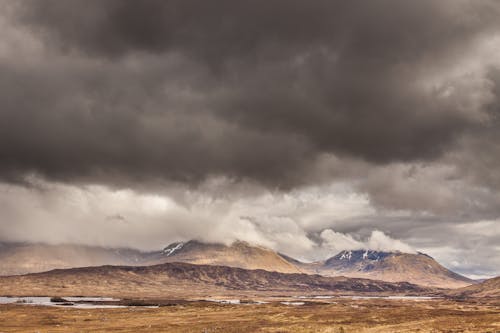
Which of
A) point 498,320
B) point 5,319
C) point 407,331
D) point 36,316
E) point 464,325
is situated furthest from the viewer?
point 36,316

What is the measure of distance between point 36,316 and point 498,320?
136 metres

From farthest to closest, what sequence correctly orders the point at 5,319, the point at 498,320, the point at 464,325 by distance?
the point at 5,319 < the point at 498,320 < the point at 464,325

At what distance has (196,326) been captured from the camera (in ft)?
377

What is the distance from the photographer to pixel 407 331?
95.9m

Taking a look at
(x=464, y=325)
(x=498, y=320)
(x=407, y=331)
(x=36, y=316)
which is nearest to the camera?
(x=407, y=331)

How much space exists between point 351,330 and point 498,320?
37704mm

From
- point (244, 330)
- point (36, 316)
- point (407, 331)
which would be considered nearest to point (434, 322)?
point (407, 331)

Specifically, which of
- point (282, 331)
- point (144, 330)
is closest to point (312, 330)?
point (282, 331)

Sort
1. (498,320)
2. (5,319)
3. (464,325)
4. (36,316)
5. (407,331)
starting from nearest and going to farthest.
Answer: (407,331) → (464,325) → (498,320) → (5,319) → (36,316)

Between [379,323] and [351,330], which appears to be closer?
[351,330]

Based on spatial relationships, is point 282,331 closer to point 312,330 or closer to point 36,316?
point 312,330

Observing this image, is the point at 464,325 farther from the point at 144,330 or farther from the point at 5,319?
the point at 5,319

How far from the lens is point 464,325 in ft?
336

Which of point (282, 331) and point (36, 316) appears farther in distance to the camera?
point (36, 316)
